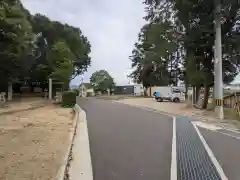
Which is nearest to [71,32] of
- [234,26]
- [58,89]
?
[58,89]

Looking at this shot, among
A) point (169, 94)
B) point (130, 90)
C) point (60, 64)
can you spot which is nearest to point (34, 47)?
point (60, 64)

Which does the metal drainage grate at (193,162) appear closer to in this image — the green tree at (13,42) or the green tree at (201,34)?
the green tree at (201,34)

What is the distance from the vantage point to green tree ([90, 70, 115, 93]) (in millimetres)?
89312

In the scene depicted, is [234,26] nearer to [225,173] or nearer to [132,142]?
[132,142]

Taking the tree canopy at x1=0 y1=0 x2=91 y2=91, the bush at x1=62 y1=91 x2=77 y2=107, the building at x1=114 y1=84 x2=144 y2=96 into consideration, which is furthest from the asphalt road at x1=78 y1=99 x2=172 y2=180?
the building at x1=114 y1=84 x2=144 y2=96

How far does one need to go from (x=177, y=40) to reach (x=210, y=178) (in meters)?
24.1

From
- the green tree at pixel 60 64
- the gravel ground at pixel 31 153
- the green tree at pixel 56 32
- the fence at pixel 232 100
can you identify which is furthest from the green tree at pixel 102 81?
the gravel ground at pixel 31 153

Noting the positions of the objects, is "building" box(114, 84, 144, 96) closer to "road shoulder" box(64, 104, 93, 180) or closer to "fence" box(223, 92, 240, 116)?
"fence" box(223, 92, 240, 116)

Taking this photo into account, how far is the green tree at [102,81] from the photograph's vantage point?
3516 inches

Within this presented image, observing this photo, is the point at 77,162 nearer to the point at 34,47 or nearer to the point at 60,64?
the point at 34,47

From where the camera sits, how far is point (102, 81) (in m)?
90.4

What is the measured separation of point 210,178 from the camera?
7.07 metres

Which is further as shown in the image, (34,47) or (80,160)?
(34,47)

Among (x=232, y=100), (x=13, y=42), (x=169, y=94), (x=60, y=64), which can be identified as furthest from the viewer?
(x=169, y=94)
